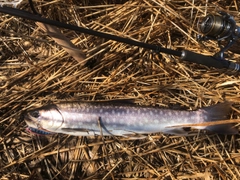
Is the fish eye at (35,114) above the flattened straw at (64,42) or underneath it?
underneath

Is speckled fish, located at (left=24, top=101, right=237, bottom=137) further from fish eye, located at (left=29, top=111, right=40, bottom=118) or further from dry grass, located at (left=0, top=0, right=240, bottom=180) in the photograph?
dry grass, located at (left=0, top=0, right=240, bottom=180)

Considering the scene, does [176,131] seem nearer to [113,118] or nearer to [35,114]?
[113,118]

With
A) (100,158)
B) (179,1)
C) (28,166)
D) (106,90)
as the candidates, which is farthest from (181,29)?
(28,166)

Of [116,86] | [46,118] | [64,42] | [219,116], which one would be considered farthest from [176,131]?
[64,42]

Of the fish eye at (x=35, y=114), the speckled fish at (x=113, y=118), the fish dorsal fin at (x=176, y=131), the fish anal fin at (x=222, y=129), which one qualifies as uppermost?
the fish eye at (x=35, y=114)

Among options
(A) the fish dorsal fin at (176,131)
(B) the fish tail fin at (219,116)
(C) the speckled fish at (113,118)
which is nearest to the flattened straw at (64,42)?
(C) the speckled fish at (113,118)

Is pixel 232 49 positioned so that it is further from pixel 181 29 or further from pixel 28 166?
pixel 28 166

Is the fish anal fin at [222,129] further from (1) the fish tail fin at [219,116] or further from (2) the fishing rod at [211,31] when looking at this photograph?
(2) the fishing rod at [211,31]

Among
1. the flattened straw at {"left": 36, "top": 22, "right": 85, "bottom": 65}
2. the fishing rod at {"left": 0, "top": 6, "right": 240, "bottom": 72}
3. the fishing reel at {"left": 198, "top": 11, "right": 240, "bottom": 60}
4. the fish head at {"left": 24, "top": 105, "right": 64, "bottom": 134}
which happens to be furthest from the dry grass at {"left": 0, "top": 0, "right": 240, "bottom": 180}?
the fishing reel at {"left": 198, "top": 11, "right": 240, "bottom": 60}
